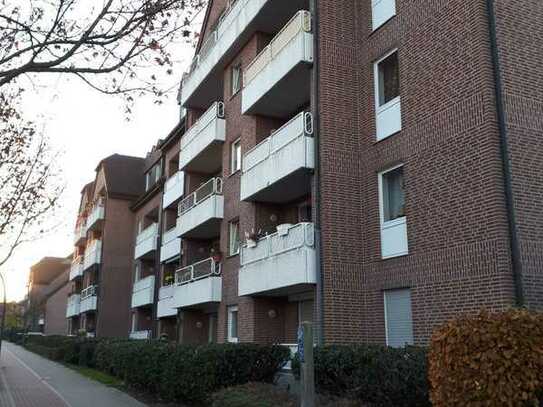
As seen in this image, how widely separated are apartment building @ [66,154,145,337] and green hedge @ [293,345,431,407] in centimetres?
3137

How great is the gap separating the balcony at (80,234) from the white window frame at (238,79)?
31.6 m

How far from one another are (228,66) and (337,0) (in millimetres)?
7183

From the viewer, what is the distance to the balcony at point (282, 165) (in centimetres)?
1638

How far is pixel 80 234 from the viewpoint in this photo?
54.3 m

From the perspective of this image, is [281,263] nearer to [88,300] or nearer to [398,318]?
[398,318]

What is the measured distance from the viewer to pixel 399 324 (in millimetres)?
14367

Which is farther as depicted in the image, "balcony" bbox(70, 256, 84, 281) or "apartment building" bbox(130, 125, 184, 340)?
"balcony" bbox(70, 256, 84, 281)

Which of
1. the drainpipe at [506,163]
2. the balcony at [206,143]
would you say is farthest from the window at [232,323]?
the drainpipe at [506,163]

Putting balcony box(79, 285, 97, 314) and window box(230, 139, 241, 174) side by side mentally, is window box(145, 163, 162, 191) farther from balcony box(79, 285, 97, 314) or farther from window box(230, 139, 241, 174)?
window box(230, 139, 241, 174)

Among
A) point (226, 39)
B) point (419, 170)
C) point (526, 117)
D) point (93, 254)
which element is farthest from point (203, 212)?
point (93, 254)

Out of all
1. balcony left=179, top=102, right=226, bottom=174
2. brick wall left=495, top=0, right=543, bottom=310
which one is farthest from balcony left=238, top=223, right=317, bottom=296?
balcony left=179, top=102, right=226, bottom=174

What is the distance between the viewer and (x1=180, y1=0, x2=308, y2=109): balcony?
65.7 feet

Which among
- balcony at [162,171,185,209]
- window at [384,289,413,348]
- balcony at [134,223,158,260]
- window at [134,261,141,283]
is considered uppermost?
balcony at [162,171,185,209]

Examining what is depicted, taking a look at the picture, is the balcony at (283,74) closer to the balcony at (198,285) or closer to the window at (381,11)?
the window at (381,11)
